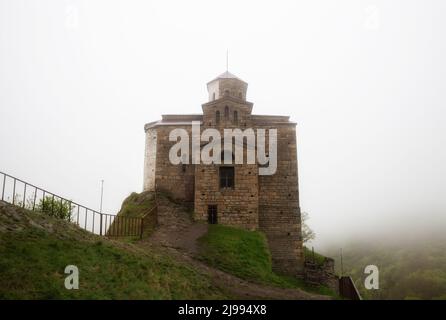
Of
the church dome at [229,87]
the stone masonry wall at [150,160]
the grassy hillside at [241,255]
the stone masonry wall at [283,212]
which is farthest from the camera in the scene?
the church dome at [229,87]

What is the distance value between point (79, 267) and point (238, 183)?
1383 centimetres

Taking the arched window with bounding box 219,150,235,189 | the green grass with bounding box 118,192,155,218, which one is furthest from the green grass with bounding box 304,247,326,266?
the green grass with bounding box 118,192,155,218

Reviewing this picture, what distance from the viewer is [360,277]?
2781 inches

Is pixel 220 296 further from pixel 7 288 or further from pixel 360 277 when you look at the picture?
pixel 360 277

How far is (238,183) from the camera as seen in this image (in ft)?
87.3

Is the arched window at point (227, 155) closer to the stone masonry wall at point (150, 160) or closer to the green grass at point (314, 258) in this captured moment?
the stone masonry wall at point (150, 160)

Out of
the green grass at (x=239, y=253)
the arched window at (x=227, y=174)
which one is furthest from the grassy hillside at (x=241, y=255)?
the arched window at (x=227, y=174)

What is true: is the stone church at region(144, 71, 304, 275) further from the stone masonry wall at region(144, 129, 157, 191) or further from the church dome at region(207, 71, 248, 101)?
the church dome at region(207, 71, 248, 101)

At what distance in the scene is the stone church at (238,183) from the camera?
1035 inches

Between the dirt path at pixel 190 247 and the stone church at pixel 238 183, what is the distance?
132 cm

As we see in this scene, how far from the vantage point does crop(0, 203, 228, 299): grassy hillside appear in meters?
12.8

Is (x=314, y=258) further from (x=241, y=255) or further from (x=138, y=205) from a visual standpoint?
(x=138, y=205)

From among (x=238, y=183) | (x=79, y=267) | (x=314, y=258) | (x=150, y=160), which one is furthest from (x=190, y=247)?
(x=314, y=258)
